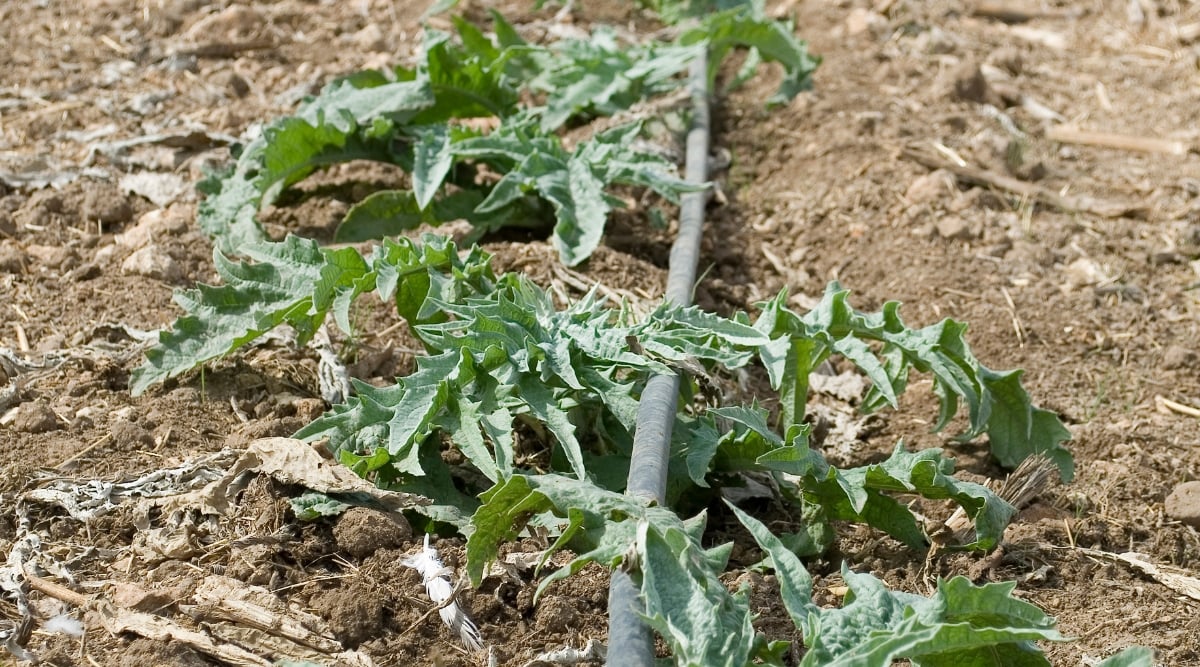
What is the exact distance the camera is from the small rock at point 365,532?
92.0 inches

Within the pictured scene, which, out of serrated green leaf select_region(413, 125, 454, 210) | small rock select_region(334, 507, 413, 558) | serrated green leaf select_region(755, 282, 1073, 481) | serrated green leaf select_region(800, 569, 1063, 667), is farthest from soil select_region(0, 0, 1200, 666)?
serrated green leaf select_region(800, 569, 1063, 667)

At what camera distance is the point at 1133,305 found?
12.3ft

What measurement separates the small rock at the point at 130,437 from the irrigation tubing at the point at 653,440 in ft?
3.31

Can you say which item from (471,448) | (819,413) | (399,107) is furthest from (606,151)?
(471,448)

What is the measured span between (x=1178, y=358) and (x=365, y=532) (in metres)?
2.31

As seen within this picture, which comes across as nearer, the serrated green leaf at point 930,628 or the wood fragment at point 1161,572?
the serrated green leaf at point 930,628

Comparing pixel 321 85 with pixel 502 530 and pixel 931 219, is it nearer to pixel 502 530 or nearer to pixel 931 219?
pixel 931 219

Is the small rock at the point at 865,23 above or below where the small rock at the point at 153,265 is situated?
below

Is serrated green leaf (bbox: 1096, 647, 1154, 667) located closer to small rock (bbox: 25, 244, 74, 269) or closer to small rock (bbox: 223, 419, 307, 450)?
small rock (bbox: 223, 419, 307, 450)

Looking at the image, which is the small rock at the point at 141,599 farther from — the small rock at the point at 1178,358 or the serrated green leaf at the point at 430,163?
the small rock at the point at 1178,358

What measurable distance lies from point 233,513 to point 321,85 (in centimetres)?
244

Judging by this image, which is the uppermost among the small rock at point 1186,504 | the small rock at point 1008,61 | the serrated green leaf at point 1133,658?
the serrated green leaf at point 1133,658

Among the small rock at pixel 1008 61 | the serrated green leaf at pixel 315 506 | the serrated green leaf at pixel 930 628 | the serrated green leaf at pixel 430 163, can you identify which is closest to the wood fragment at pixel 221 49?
the serrated green leaf at pixel 430 163

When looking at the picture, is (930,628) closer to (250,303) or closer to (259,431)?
(259,431)
